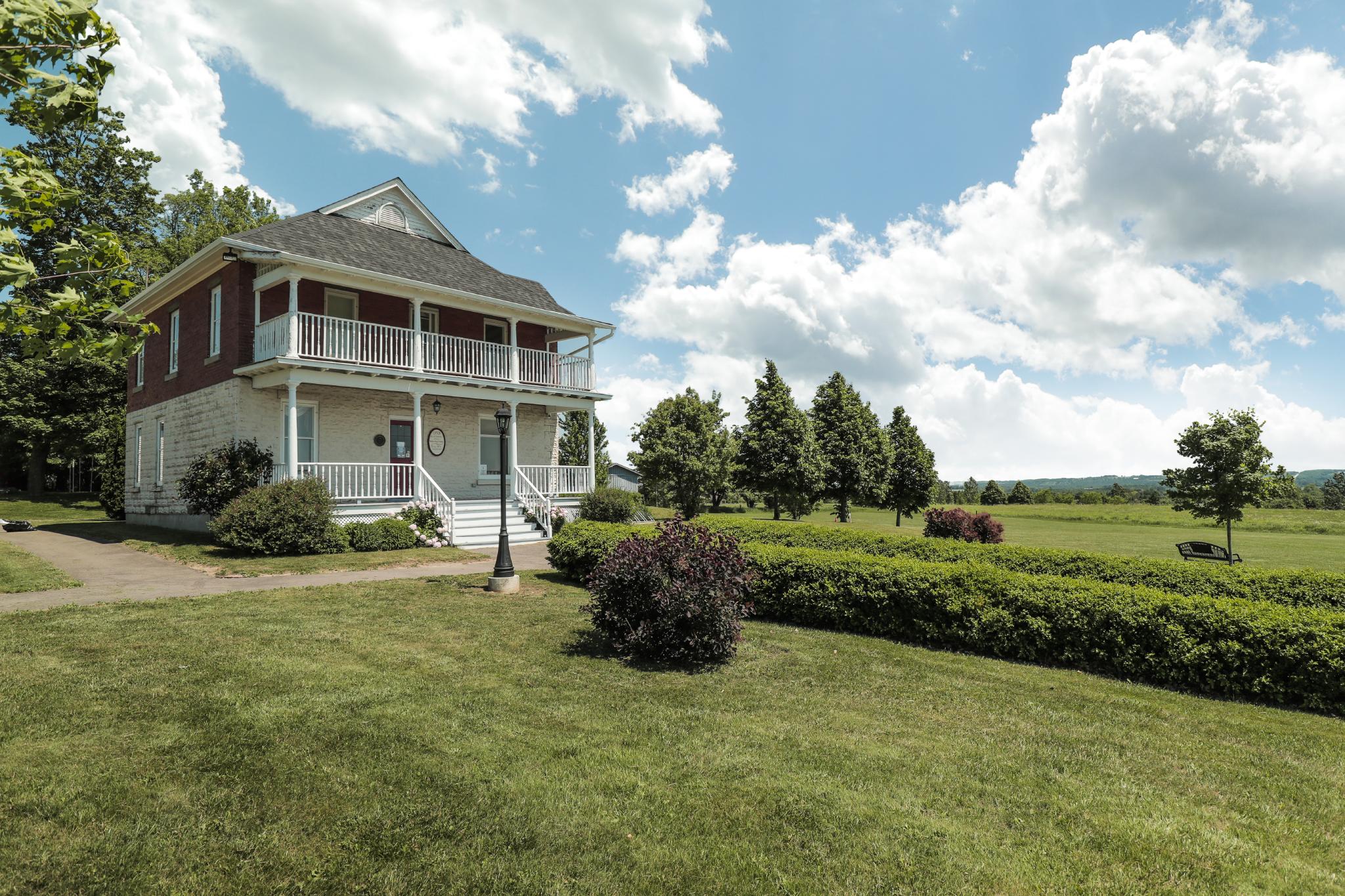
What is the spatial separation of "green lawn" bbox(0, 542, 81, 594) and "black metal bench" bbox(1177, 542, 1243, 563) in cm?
2242

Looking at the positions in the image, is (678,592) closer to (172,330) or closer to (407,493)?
(407,493)

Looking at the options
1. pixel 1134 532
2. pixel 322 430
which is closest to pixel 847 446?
pixel 1134 532

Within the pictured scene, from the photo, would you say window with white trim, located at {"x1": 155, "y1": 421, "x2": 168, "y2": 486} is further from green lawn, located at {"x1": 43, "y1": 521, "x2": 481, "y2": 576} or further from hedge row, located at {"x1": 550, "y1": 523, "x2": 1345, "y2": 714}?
hedge row, located at {"x1": 550, "y1": 523, "x2": 1345, "y2": 714}

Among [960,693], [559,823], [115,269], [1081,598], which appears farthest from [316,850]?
[1081,598]

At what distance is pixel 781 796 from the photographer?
3.99 metres

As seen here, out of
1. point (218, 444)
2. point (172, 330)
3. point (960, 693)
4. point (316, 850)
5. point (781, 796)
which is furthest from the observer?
point (172, 330)

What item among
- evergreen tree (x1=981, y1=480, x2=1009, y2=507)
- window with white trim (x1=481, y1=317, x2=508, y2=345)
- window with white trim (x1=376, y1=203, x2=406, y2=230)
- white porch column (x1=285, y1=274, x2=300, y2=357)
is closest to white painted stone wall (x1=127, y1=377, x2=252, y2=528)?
white porch column (x1=285, y1=274, x2=300, y2=357)

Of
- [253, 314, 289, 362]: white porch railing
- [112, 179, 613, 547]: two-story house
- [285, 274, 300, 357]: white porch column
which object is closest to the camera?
[285, 274, 300, 357]: white porch column

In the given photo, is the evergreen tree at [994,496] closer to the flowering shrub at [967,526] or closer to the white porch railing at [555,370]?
the flowering shrub at [967,526]

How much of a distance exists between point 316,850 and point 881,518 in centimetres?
4019

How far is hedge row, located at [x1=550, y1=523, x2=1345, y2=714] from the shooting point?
20.3 ft

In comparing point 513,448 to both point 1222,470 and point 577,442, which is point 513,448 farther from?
point 1222,470

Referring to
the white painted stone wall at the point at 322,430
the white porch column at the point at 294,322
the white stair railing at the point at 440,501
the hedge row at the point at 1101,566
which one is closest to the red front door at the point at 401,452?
the white painted stone wall at the point at 322,430

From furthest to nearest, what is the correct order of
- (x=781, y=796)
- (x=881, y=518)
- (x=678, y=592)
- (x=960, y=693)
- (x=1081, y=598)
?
(x=881, y=518) < (x=1081, y=598) < (x=678, y=592) < (x=960, y=693) < (x=781, y=796)
